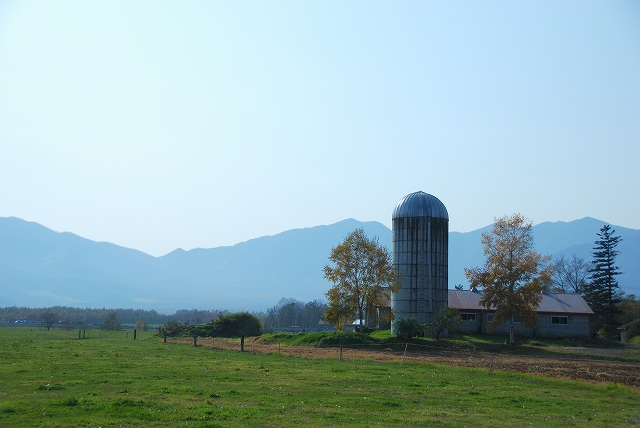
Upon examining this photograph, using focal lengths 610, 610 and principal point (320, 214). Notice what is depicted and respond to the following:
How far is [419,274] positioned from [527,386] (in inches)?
1403

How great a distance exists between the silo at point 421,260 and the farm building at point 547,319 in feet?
29.9

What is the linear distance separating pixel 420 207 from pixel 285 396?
44.4 meters

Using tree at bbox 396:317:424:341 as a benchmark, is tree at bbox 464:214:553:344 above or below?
above

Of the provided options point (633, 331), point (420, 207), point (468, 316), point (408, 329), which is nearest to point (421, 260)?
point (420, 207)

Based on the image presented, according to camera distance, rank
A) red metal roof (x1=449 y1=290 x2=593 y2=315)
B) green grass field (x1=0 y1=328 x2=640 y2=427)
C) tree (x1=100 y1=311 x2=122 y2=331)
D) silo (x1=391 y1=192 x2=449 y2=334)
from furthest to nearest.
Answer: tree (x1=100 y1=311 x2=122 y2=331)
red metal roof (x1=449 y1=290 x2=593 y2=315)
silo (x1=391 y1=192 x2=449 y2=334)
green grass field (x1=0 y1=328 x2=640 y2=427)

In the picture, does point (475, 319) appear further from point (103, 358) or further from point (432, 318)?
point (103, 358)

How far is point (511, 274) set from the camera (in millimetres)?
59062

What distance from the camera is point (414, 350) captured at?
50.8 metres

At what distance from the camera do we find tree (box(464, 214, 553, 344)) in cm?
5841

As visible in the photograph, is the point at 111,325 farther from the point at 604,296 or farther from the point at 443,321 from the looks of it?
the point at 604,296

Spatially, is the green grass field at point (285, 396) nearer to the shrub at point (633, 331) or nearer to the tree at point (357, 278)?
the tree at point (357, 278)

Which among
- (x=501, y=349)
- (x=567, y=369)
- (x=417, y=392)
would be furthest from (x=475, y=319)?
(x=417, y=392)

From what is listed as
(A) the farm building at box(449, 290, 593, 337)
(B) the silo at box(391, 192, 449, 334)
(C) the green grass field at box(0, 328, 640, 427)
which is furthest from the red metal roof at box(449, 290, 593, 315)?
(C) the green grass field at box(0, 328, 640, 427)

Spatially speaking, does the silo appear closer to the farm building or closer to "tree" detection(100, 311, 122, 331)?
the farm building
